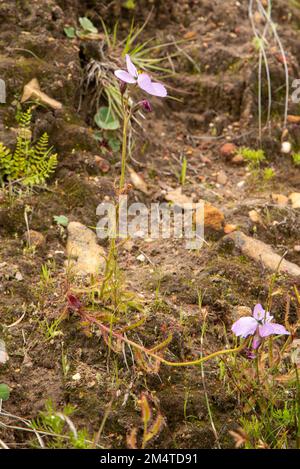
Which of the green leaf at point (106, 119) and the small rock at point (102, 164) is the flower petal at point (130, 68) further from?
the green leaf at point (106, 119)

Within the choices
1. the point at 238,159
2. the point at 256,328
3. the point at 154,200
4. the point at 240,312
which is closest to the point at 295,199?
the point at 238,159

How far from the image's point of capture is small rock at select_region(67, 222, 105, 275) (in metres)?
2.70

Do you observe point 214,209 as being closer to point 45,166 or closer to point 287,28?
point 45,166

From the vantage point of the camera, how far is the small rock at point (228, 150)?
353 cm

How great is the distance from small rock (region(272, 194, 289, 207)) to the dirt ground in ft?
0.15

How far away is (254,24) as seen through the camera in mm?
3973

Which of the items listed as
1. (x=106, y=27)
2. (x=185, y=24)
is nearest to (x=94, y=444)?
(x=106, y=27)

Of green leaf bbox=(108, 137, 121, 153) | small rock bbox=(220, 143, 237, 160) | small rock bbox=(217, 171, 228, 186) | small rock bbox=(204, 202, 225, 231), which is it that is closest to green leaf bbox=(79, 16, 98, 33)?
green leaf bbox=(108, 137, 121, 153)

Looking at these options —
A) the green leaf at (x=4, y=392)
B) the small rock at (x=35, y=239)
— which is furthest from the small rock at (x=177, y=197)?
the green leaf at (x=4, y=392)

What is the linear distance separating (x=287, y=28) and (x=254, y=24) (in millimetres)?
217

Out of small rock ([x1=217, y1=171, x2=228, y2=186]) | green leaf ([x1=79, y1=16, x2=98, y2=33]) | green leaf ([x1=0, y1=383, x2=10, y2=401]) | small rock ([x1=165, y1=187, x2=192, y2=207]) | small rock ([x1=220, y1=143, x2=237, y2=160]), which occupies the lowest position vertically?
green leaf ([x1=0, y1=383, x2=10, y2=401])

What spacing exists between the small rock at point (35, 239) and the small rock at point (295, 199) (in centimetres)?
123

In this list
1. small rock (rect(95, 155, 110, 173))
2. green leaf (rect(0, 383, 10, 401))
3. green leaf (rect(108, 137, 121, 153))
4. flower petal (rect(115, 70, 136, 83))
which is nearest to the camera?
flower petal (rect(115, 70, 136, 83))

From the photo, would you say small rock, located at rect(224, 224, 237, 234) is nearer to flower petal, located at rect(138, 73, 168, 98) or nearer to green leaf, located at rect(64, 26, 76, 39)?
flower petal, located at rect(138, 73, 168, 98)
